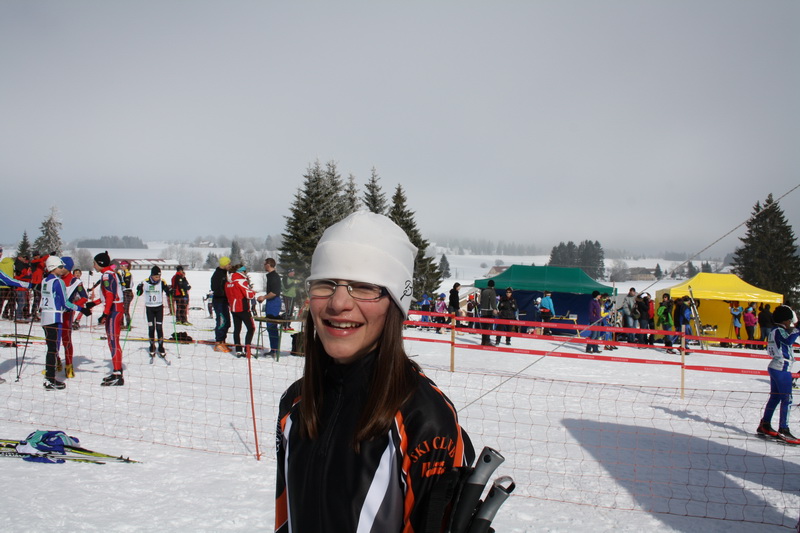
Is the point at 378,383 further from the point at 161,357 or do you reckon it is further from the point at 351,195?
the point at 351,195

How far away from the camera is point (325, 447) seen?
1.47m

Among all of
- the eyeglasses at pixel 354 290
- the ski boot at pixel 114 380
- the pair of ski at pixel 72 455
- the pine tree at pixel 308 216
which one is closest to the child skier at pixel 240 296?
the ski boot at pixel 114 380

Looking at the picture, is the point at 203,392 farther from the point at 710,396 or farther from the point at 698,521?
the point at 710,396

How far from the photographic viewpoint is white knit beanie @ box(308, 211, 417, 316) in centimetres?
151

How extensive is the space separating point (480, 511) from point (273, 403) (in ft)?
21.0

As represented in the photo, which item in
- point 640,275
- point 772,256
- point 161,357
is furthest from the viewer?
point 640,275

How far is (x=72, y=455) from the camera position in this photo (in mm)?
4781

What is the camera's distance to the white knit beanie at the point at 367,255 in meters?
1.51

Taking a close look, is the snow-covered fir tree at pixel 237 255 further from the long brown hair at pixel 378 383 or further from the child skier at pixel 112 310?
the long brown hair at pixel 378 383

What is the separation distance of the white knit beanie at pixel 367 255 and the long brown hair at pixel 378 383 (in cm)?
10

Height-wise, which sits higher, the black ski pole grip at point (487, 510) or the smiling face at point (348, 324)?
the smiling face at point (348, 324)

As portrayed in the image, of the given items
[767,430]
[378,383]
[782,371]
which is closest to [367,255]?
[378,383]

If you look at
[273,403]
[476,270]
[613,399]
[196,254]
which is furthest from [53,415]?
[196,254]

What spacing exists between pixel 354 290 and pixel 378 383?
29 cm
